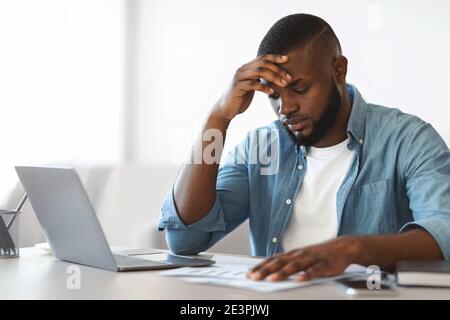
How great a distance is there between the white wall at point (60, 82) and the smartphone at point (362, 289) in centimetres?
174

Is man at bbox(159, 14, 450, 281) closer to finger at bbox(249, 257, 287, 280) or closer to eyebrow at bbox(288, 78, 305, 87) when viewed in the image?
eyebrow at bbox(288, 78, 305, 87)

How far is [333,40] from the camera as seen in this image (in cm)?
177

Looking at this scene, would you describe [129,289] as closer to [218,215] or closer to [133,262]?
[133,262]

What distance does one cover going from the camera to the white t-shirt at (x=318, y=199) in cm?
177

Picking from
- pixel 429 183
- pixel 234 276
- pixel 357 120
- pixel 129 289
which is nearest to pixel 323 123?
pixel 357 120

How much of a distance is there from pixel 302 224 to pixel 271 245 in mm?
91

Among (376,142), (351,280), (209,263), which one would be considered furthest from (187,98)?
(351,280)

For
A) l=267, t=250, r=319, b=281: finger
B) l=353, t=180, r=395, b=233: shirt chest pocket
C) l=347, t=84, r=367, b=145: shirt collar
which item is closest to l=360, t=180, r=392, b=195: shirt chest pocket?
l=353, t=180, r=395, b=233: shirt chest pocket

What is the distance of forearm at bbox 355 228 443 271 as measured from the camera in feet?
4.05

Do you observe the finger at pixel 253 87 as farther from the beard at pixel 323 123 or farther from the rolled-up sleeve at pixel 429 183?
the rolled-up sleeve at pixel 429 183

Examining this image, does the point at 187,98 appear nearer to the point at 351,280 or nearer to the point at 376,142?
the point at 376,142

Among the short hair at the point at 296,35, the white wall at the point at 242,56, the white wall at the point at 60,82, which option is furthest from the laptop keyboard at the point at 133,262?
the white wall at the point at 242,56

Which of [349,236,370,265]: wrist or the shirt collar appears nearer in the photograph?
[349,236,370,265]: wrist

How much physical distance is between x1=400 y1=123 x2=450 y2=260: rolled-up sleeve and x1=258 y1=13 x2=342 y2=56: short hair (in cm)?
31
